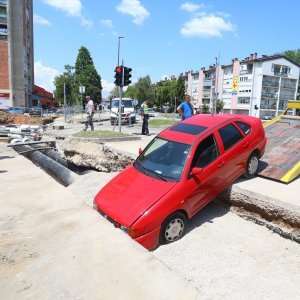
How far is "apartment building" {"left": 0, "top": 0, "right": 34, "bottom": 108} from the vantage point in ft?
204

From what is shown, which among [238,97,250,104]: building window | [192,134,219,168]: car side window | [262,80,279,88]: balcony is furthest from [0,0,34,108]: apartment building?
[192,134,219,168]: car side window

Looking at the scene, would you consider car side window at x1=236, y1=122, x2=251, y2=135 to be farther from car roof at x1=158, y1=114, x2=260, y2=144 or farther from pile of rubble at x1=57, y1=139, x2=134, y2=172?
pile of rubble at x1=57, y1=139, x2=134, y2=172

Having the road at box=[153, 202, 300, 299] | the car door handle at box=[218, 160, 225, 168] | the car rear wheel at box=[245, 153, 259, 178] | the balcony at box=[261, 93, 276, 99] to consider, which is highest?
the balcony at box=[261, 93, 276, 99]

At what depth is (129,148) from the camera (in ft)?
34.7

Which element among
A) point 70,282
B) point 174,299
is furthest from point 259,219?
point 70,282

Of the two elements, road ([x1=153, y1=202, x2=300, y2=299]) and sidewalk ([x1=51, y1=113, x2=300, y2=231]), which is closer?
road ([x1=153, y1=202, x2=300, y2=299])

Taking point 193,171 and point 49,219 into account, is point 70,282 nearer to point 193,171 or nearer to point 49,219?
point 49,219

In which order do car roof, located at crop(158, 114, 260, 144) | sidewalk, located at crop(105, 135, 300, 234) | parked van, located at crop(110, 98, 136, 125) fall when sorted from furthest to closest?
parked van, located at crop(110, 98, 136, 125), car roof, located at crop(158, 114, 260, 144), sidewalk, located at crop(105, 135, 300, 234)

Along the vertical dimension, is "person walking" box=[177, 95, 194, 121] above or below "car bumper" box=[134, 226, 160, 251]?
above

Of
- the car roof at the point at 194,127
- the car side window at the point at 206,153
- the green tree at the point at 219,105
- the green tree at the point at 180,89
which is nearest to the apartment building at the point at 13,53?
the green tree at the point at 180,89

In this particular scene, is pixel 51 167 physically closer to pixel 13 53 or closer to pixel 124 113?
pixel 124 113

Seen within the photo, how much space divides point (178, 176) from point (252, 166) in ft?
7.14

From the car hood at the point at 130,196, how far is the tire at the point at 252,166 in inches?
85.2

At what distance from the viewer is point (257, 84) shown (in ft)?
244
